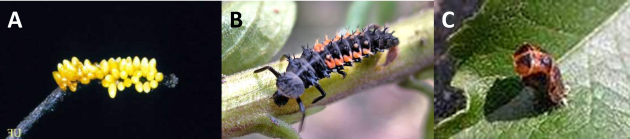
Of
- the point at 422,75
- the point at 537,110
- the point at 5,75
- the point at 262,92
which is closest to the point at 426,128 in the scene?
the point at 422,75

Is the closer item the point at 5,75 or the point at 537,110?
the point at 5,75

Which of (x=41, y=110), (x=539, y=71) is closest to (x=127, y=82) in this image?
(x=41, y=110)

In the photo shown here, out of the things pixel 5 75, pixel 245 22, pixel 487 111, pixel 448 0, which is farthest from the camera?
pixel 448 0

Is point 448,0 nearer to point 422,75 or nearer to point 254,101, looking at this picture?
point 422,75

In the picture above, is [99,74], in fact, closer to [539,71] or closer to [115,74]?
[115,74]

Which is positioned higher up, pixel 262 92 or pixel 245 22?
pixel 245 22

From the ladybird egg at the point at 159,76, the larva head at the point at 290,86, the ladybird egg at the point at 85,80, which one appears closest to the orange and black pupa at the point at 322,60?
the larva head at the point at 290,86

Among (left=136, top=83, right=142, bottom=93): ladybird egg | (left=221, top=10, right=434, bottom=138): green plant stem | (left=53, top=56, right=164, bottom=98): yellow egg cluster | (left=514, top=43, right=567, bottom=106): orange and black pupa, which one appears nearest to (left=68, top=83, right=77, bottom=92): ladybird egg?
(left=53, top=56, right=164, bottom=98): yellow egg cluster
